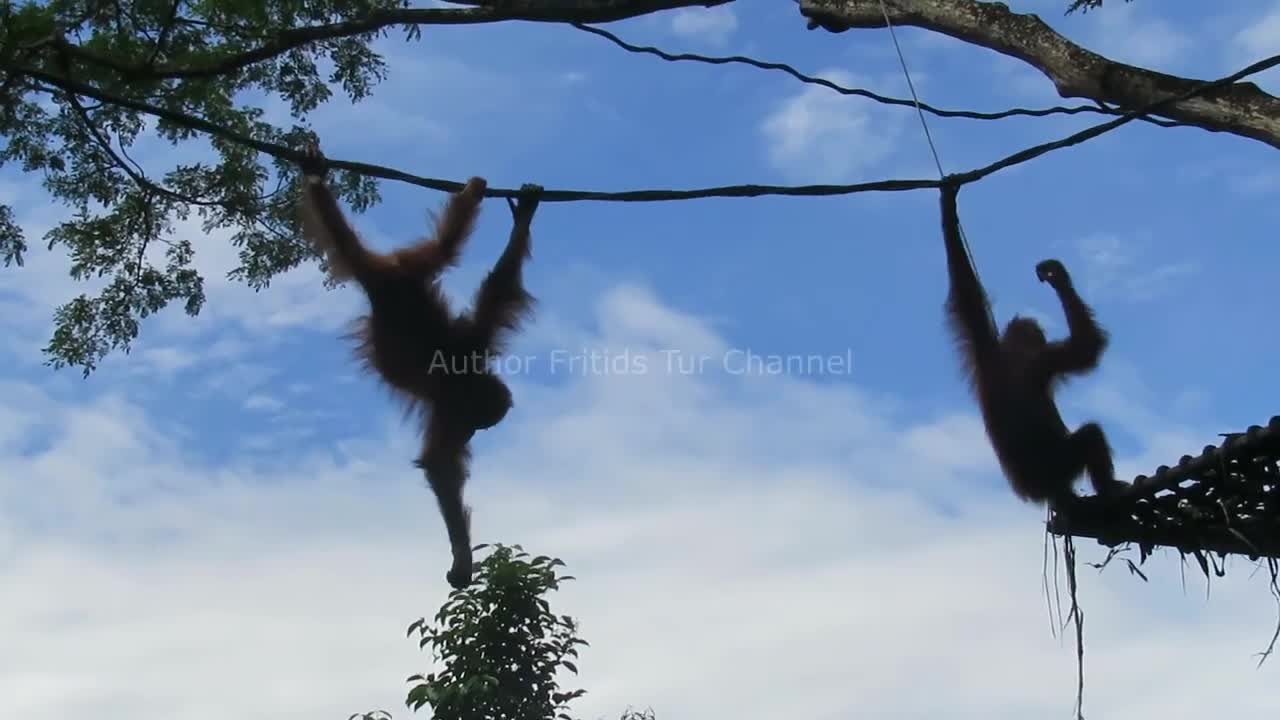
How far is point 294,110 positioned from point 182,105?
0.74 m

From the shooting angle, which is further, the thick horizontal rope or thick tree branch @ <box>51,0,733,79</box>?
thick tree branch @ <box>51,0,733,79</box>

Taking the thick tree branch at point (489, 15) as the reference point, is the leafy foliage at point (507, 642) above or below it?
below

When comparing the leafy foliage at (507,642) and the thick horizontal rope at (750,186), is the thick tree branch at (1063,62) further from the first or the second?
the leafy foliage at (507,642)

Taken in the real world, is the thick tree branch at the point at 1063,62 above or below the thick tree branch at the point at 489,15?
below

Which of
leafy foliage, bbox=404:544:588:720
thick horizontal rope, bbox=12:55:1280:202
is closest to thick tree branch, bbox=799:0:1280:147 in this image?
thick horizontal rope, bbox=12:55:1280:202

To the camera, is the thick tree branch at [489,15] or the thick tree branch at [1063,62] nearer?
the thick tree branch at [1063,62]

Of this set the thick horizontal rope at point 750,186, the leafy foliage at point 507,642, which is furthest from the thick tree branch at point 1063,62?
the leafy foliage at point 507,642

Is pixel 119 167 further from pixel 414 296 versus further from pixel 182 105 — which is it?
pixel 414 296

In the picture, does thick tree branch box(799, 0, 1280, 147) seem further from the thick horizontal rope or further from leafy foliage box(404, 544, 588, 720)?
leafy foliage box(404, 544, 588, 720)

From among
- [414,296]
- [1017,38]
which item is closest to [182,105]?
[414,296]

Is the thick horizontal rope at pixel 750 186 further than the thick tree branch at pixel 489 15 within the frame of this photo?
No

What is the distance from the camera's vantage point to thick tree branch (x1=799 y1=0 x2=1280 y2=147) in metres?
4.86

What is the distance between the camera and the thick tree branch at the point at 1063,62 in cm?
486

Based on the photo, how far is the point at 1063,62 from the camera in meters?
5.27
